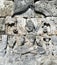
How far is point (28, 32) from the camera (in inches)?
155

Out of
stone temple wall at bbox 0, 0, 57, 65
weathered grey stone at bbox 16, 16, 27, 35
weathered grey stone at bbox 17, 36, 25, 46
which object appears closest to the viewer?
stone temple wall at bbox 0, 0, 57, 65

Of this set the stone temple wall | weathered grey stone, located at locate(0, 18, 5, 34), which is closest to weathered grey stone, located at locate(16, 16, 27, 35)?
the stone temple wall


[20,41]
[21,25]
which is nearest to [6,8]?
[21,25]

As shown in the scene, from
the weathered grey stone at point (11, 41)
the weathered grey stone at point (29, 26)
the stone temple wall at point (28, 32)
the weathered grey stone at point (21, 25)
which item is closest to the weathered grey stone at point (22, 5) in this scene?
the stone temple wall at point (28, 32)

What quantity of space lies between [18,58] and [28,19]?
0.72 meters

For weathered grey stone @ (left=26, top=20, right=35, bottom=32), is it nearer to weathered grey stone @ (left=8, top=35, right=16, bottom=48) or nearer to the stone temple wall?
the stone temple wall

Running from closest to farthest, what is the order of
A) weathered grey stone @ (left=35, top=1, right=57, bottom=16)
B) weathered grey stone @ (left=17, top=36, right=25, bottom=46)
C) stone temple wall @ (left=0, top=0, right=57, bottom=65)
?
1. stone temple wall @ (left=0, top=0, right=57, bottom=65)
2. weathered grey stone @ (left=17, top=36, right=25, bottom=46)
3. weathered grey stone @ (left=35, top=1, right=57, bottom=16)

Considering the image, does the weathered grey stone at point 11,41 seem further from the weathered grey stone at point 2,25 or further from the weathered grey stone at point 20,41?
the weathered grey stone at point 2,25

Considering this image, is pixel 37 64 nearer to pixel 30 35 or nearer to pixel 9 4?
pixel 30 35

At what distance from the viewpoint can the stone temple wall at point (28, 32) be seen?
371 cm

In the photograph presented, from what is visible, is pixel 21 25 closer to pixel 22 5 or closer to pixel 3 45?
pixel 22 5

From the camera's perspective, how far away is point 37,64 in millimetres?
3627

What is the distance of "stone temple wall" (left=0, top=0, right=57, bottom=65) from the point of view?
3713 mm

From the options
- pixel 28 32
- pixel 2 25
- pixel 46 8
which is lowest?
pixel 28 32
